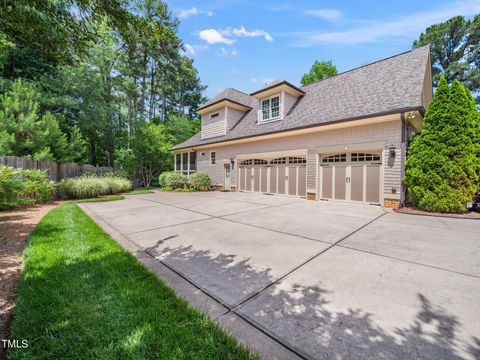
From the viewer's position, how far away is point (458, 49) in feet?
68.1

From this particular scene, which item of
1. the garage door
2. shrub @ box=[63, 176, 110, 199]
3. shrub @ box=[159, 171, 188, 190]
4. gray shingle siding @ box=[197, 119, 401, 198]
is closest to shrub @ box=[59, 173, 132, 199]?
shrub @ box=[63, 176, 110, 199]

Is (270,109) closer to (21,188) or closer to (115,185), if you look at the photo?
(115,185)

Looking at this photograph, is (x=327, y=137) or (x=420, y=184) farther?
(x=327, y=137)

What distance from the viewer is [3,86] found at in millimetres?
12961

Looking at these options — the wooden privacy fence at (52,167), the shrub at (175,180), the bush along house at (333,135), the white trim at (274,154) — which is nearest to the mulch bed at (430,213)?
the bush along house at (333,135)

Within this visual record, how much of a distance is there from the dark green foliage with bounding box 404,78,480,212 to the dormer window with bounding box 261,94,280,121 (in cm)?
685

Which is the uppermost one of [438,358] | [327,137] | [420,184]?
[327,137]

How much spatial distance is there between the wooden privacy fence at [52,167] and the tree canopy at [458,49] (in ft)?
97.9

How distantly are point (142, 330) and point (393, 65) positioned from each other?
13313 millimetres

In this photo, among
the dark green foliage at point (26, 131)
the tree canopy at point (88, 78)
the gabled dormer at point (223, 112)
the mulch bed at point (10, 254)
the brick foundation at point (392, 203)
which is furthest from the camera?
the gabled dormer at point (223, 112)

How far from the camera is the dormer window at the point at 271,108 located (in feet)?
40.1

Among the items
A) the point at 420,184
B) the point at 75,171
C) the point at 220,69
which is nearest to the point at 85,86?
the point at 75,171

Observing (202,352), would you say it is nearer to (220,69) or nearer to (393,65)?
(393,65)

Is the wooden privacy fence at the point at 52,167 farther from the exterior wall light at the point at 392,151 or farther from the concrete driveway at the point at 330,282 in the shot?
the exterior wall light at the point at 392,151
